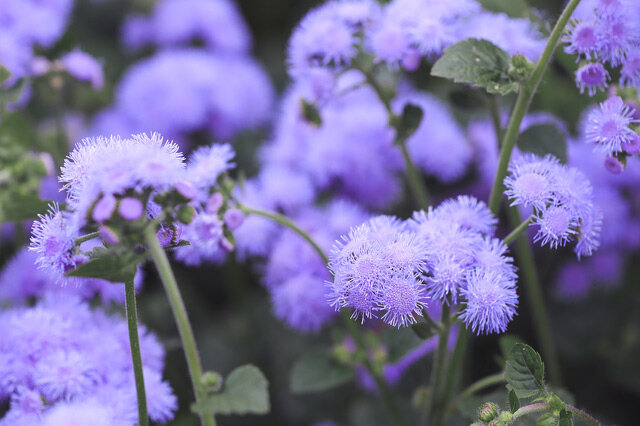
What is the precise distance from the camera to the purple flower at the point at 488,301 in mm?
804

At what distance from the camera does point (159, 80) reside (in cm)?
202

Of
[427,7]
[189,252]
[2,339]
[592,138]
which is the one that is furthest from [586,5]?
[2,339]

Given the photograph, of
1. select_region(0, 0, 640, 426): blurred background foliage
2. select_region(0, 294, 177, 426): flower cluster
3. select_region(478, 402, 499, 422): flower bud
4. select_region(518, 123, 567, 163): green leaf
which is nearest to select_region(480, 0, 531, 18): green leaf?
select_region(0, 0, 640, 426): blurred background foliage

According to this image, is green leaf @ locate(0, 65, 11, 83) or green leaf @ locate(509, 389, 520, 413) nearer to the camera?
green leaf @ locate(509, 389, 520, 413)

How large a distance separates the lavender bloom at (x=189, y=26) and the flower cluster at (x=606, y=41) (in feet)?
5.24

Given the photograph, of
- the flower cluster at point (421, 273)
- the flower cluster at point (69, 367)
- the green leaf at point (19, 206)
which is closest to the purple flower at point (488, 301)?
the flower cluster at point (421, 273)

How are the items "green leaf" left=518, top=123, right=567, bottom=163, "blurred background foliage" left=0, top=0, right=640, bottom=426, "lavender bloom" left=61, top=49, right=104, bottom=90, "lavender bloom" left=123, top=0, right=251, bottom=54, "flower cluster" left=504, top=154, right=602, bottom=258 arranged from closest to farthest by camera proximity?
"flower cluster" left=504, top=154, right=602, bottom=258 < "green leaf" left=518, top=123, right=567, bottom=163 < "blurred background foliage" left=0, top=0, right=640, bottom=426 < "lavender bloom" left=61, top=49, right=104, bottom=90 < "lavender bloom" left=123, top=0, right=251, bottom=54

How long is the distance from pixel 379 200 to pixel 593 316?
67 cm

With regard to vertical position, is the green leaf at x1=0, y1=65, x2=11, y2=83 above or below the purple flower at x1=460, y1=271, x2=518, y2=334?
above

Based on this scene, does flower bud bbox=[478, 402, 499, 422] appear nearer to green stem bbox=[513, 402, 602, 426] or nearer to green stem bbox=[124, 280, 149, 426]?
green stem bbox=[513, 402, 602, 426]

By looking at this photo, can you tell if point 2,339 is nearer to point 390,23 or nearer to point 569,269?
point 390,23

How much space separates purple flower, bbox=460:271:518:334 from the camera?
804 millimetres

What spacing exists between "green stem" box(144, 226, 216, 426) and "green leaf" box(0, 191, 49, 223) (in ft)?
0.66

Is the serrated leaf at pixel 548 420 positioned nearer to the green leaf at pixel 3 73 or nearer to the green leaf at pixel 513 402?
the green leaf at pixel 513 402
